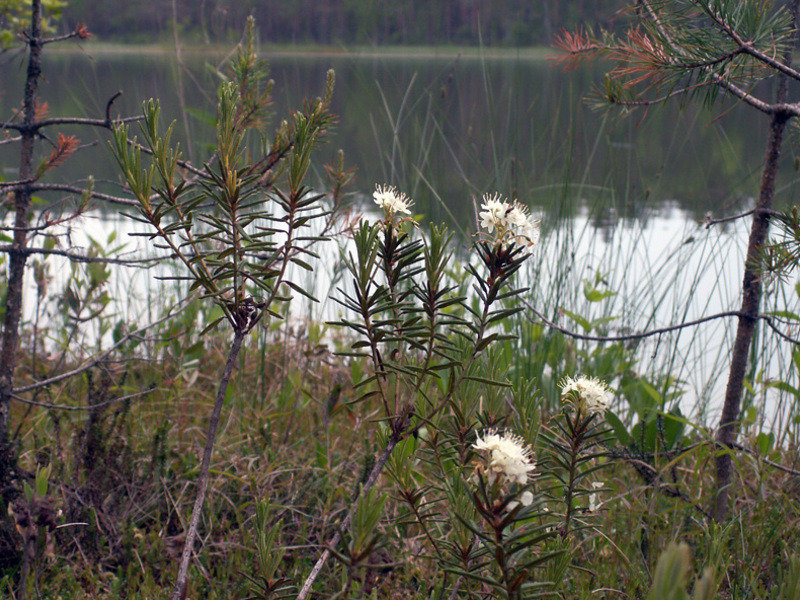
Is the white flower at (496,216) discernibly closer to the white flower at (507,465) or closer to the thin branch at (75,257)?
the white flower at (507,465)

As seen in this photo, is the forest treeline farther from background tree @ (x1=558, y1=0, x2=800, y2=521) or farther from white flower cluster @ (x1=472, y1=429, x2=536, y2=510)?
white flower cluster @ (x1=472, y1=429, x2=536, y2=510)

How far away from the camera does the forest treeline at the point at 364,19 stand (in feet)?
10.6

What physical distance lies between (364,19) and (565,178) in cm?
155

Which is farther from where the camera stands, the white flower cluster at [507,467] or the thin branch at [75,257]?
the thin branch at [75,257]

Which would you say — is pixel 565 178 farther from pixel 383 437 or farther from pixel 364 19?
pixel 383 437

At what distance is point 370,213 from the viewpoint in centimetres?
496

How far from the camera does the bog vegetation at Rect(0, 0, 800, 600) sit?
93cm

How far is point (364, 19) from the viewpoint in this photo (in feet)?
11.4

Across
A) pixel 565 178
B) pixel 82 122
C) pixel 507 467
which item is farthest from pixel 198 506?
pixel 565 178

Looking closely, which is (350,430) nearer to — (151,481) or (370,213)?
(151,481)

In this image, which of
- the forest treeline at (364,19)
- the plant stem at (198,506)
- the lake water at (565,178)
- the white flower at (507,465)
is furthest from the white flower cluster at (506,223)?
the forest treeline at (364,19)

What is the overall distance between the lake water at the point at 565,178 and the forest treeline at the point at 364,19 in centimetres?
18

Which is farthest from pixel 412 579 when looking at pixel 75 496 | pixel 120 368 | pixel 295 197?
pixel 120 368

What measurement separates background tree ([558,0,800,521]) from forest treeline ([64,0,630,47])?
0.65 ft
